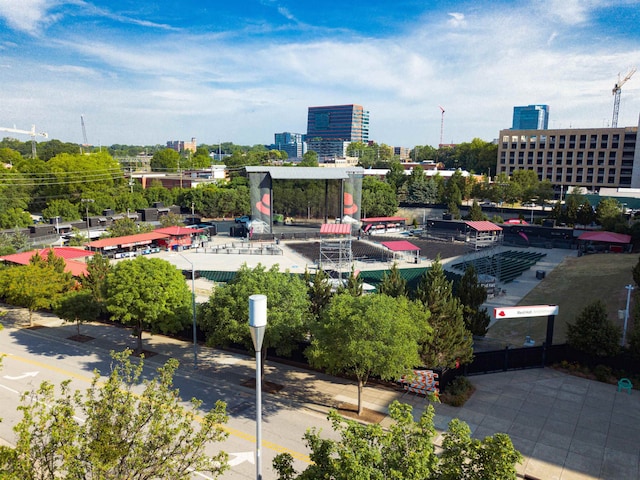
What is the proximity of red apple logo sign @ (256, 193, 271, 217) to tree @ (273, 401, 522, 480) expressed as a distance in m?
64.5

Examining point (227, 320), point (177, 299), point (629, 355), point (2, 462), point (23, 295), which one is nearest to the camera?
point (2, 462)

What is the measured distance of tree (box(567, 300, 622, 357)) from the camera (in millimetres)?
26688

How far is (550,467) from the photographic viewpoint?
61.1 ft

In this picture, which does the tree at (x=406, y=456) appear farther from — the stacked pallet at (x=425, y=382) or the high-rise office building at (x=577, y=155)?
the high-rise office building at (x=577, y=155)

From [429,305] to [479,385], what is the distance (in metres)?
4.96

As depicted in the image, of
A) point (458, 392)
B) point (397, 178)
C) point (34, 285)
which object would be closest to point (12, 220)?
point (34, 285)

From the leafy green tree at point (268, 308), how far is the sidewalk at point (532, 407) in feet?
7.97

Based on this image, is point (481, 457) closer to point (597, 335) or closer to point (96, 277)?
point (597, 335)

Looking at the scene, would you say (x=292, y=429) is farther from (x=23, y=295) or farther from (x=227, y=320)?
(x=23, y=295)

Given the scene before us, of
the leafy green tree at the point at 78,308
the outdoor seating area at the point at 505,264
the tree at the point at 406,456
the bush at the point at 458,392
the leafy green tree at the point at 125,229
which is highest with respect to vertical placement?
the tree at the point at 406,456

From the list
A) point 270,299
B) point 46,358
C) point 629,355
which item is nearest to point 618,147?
point 629,355

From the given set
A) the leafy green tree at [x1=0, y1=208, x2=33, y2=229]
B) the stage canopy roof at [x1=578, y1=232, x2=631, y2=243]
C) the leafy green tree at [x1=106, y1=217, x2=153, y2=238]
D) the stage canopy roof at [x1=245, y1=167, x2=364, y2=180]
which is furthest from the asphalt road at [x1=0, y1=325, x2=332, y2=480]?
the stage canopy roof at [x1=578, y1=232, x2=631, y2=243]

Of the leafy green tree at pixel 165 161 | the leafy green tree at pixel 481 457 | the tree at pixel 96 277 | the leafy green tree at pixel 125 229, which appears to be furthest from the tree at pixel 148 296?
the leafy green tree at pixel 165 161

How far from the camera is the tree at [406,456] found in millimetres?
10477
